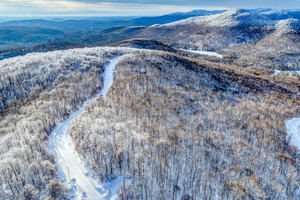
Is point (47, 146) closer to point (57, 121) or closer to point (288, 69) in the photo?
point (57, 121)

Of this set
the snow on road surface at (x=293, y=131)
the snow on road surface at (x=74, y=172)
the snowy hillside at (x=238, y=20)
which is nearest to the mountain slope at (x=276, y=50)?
the snowy hillside at (x=238, y=20)

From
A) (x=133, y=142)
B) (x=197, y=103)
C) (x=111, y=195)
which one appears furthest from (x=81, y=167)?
(x=197, y=103)

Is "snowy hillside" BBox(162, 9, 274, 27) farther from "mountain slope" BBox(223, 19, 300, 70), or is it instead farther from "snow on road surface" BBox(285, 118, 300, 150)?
"snow on road surface" BBox(285, 118, 300, 150)

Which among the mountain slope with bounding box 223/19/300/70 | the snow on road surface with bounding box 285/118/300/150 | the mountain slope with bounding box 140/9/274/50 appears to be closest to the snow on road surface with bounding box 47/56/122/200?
the snow on road surface with bounding box 285/118/300/150

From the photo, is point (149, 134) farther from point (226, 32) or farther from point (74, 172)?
point (226, 32)

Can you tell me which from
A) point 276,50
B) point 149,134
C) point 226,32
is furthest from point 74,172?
point 226,32

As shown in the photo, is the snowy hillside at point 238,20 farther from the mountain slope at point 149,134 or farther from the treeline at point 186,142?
the treeline at point 186,142
